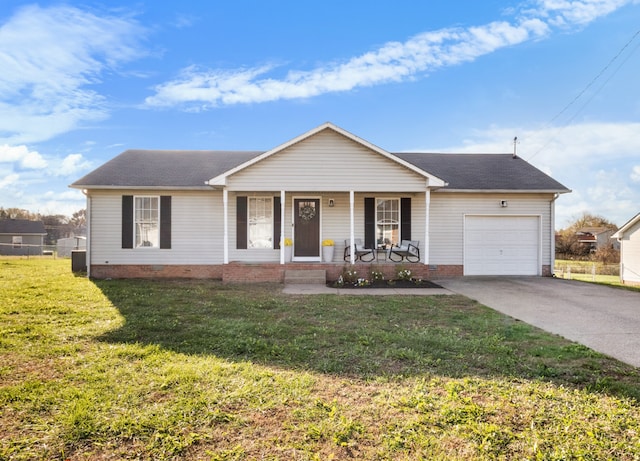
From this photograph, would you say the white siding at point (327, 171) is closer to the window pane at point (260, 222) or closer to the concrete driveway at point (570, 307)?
the window pane at point (260, 222)

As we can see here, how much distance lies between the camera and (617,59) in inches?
496

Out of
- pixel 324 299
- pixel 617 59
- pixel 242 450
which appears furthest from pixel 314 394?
pixel 617 59

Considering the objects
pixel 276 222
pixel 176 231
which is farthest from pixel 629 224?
pixel 176 231

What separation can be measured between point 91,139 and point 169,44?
773 cm

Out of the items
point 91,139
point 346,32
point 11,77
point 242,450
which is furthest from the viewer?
point 91,139

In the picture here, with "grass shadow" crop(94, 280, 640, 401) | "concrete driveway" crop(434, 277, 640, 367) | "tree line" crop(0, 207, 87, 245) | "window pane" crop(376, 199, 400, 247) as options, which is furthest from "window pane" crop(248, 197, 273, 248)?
"tree line" crop(0, 207, 87, 245)

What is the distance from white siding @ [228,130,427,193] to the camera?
1142 cm

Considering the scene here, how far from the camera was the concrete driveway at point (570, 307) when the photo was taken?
5410mm

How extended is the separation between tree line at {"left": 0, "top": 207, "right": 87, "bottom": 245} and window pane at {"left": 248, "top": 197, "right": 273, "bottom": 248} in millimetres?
51701

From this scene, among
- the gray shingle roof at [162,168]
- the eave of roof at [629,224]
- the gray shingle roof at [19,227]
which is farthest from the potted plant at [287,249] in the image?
the gray shingle roof at [19,227]

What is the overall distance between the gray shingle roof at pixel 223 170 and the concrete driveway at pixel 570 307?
11.5ft

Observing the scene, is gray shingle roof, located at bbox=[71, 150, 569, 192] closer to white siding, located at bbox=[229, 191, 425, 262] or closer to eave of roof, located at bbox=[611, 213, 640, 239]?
white siding, located at bbox=[229, 191, 425, 262]

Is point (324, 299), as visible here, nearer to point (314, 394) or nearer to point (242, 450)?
point (314, 394)

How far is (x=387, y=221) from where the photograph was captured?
12.8m
